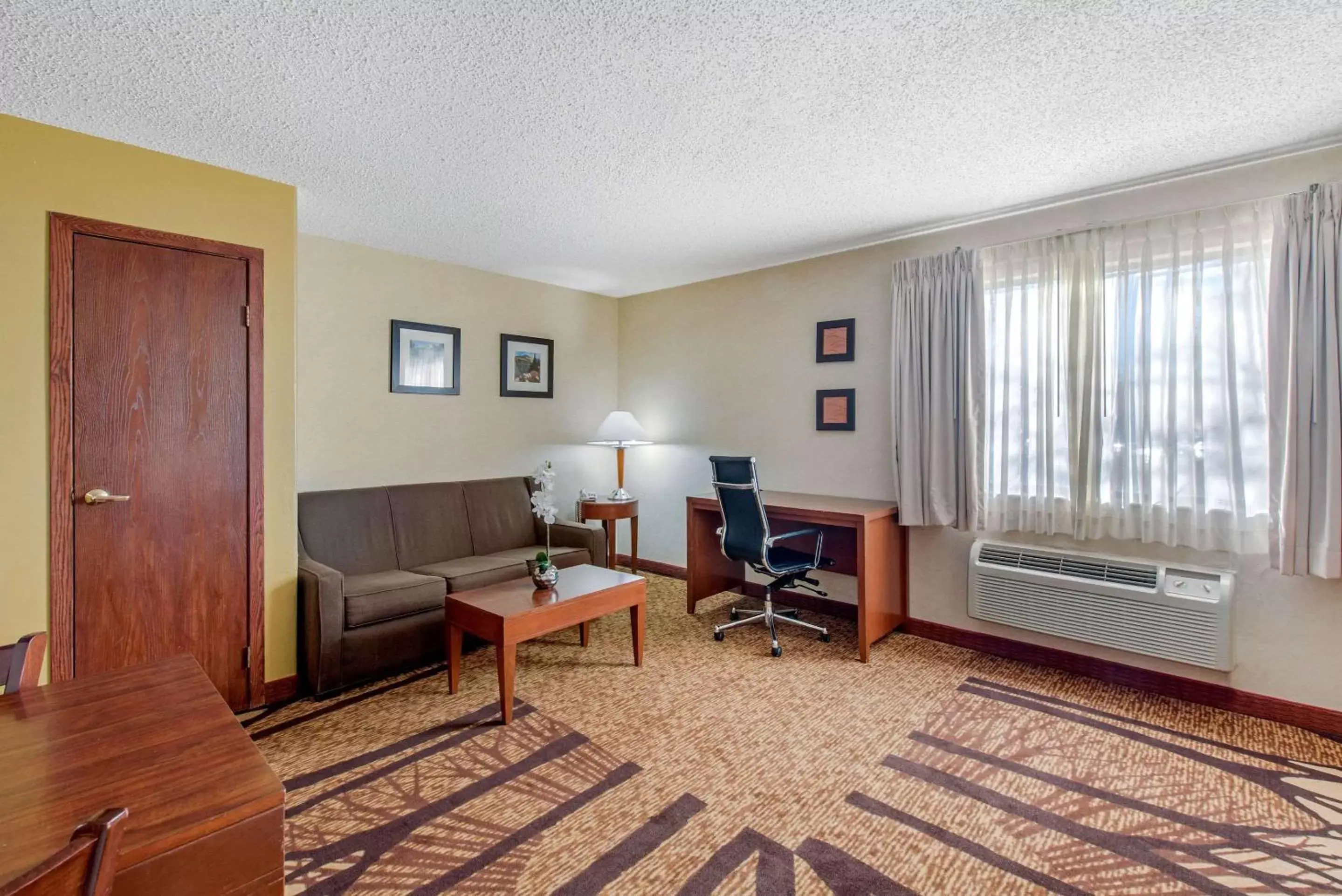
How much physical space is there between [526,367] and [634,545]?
1.77 meters

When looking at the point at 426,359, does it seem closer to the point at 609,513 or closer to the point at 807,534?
the point at 609,513

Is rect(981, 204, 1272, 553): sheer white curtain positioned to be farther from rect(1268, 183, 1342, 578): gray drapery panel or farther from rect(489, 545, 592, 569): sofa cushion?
rect(489, 545, 592, 569): sofa cushion

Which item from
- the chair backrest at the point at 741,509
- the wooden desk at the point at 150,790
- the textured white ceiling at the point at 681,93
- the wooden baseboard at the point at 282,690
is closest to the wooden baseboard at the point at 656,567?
the chair backrest at the point at 741,509

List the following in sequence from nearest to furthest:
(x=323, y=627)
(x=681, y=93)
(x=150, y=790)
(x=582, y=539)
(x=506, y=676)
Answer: (x=150, y=790), (x=681, y=93), (x=506, y=676), (x=323, y=627), (x=582, y=539)

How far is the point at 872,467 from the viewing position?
413 centimetres

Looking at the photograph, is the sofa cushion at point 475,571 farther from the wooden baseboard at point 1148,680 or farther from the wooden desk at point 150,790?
the wooden baseboard at point 1148,680

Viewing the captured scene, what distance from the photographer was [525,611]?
9.14ft

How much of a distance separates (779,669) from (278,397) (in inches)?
116

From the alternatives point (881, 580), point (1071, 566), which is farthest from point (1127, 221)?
point (881, 580)

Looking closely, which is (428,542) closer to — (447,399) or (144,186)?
(447,399)

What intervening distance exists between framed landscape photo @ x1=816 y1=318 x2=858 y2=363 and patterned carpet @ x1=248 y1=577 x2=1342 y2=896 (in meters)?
2.10

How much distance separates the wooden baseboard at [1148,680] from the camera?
8.92 ft

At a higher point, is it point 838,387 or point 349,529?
point 838,387

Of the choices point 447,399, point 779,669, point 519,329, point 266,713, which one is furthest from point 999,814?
point 519,329
